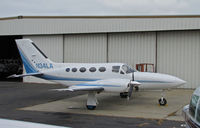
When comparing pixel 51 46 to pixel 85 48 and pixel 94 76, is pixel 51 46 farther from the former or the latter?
pixel 94 76

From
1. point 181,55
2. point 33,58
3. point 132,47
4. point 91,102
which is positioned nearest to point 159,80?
point 91,102

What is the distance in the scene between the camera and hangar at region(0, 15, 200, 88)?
2119 centimetres

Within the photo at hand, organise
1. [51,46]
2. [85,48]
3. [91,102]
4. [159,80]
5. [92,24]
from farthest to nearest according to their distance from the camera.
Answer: [51,46], [85,48], [92,24], [159,80], [91,102]

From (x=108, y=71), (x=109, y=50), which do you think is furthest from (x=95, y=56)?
(x=108, y=71)

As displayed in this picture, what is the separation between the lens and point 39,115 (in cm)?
1090

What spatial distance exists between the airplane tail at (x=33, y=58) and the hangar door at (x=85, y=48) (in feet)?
27.3

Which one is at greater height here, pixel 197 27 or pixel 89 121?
pixel 197 27

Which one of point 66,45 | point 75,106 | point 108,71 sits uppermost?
point 66,45

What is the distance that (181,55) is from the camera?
21.5m

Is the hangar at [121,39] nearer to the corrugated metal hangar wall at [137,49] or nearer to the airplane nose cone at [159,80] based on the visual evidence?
the corrugated metal hangar wall at [137,49]

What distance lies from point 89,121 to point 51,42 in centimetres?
1747

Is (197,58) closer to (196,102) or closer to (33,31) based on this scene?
(33,31)

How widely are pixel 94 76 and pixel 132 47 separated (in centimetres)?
943

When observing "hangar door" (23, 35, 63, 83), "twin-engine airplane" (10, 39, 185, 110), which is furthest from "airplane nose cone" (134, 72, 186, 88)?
"hangar door" (23, 35, 63, 83)
